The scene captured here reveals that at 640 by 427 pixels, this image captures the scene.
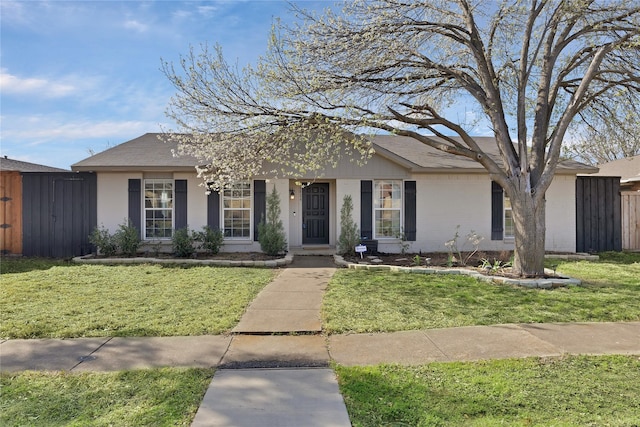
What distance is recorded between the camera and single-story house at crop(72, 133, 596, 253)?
36.7ft

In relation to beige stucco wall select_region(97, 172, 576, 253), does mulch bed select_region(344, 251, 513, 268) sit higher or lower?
lower

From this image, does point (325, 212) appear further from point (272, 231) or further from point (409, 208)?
point (409, 208)

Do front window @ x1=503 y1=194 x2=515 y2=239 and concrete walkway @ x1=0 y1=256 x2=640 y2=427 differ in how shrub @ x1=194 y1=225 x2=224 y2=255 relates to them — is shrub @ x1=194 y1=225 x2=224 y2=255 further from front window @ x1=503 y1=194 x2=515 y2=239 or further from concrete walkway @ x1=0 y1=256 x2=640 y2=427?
front window @ x1=503 y1=194 x2=515 y2=239

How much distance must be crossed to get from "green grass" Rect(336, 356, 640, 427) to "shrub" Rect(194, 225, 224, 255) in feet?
25.6

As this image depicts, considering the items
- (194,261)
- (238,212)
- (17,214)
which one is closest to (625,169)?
(238,212)

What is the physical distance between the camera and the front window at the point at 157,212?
37.3ft

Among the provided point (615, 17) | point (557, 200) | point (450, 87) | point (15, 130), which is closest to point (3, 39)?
point (15, 130)

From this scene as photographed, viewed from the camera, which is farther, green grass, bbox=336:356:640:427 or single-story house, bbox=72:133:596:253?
single-story house, bbox=72:133:596:253

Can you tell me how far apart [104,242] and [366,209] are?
749 centimetres

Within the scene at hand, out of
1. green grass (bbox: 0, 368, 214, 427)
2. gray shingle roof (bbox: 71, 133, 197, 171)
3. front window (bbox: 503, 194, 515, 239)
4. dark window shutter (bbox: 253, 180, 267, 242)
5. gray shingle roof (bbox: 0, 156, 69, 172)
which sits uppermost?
gray shingle roof (bbox: 0, 156, 69, 172)

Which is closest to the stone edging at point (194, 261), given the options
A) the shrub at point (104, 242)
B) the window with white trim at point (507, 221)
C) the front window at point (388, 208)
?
the shrub at point (104, 242)

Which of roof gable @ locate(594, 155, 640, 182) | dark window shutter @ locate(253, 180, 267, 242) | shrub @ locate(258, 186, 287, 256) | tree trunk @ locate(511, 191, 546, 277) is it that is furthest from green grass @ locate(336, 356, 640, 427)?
roof gable @ locate(594, 155, 640, 182)

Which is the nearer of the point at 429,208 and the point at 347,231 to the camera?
the point at 347,231

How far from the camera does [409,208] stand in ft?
38.4
